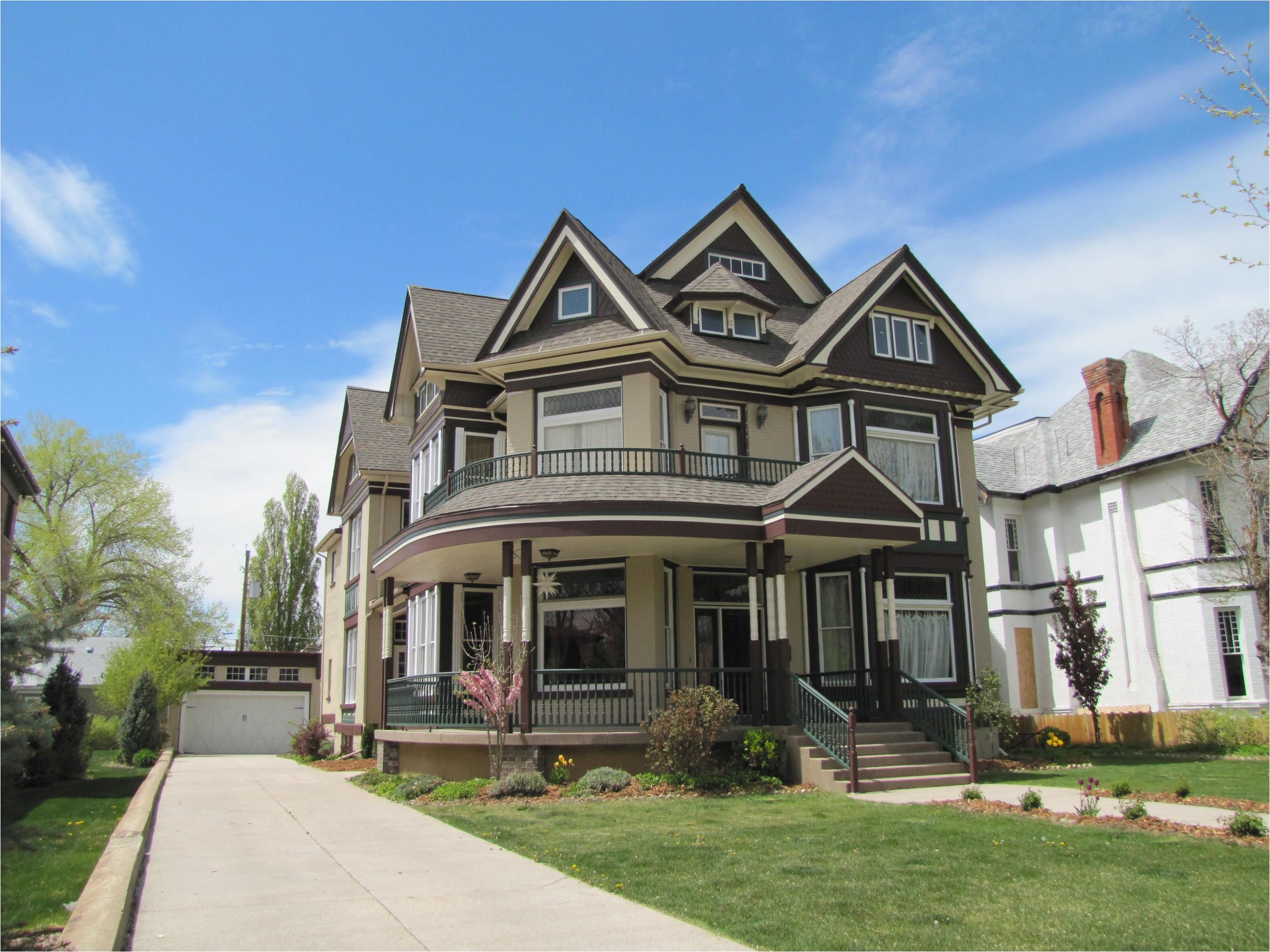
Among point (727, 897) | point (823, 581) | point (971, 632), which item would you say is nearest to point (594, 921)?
point (727, 897)

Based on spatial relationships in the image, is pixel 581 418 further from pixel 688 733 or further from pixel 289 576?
pixel 289 576

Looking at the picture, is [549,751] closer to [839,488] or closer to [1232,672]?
[839,488]

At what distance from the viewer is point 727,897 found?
804 centimetres

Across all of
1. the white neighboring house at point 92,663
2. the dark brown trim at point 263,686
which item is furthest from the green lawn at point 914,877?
the white neighboring house at point 92,663

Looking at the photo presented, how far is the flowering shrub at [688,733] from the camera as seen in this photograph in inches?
616

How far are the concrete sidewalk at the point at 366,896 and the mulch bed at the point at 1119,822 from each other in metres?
6.15

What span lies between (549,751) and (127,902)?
9259mm

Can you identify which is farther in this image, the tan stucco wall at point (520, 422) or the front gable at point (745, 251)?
the front gable at point (745, 251)

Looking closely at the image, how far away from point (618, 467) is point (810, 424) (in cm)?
500

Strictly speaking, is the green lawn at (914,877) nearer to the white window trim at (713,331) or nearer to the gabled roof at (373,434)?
the white window trim at (713,331)

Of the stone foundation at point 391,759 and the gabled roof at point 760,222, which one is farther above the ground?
the gabled roof at point 760,222

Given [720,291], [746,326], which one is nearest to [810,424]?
[746,326]

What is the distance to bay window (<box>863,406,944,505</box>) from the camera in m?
21.8

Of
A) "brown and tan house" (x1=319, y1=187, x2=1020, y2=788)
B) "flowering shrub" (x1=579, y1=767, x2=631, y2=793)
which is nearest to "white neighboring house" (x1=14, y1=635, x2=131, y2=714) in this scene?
"brown and tan house" (x1=319, y1=187, x2=1020, y2=788)
